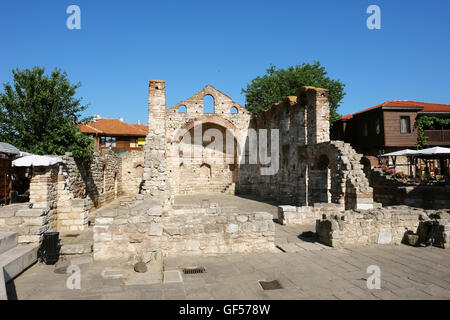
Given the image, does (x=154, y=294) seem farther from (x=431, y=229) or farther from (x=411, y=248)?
(x=431, y=229)

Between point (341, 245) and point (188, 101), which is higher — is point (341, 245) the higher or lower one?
the lower one

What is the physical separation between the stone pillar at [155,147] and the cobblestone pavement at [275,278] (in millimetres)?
6882

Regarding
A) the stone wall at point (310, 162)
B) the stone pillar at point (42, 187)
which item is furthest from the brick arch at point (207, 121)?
the stone pillar at point (42, 187)

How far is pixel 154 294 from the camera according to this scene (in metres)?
4.29

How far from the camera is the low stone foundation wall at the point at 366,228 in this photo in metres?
7.45

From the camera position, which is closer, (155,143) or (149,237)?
(149,237)

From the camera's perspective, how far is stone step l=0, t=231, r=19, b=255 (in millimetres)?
5730

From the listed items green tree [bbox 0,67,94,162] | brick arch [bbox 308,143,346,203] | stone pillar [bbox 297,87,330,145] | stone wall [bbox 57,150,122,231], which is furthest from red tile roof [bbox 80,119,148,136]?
brick arch [bbox 308,143,346,203]

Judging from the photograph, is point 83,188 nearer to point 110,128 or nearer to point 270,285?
point 270,285

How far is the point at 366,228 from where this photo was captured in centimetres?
767

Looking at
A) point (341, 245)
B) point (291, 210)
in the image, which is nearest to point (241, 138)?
point (291, 210)

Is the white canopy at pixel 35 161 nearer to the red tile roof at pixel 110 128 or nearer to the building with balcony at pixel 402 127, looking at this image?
the building with balcony at pixel 402 127

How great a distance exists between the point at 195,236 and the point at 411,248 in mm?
5267

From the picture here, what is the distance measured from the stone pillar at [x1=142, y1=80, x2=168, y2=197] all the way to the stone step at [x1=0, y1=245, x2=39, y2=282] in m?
6.19
